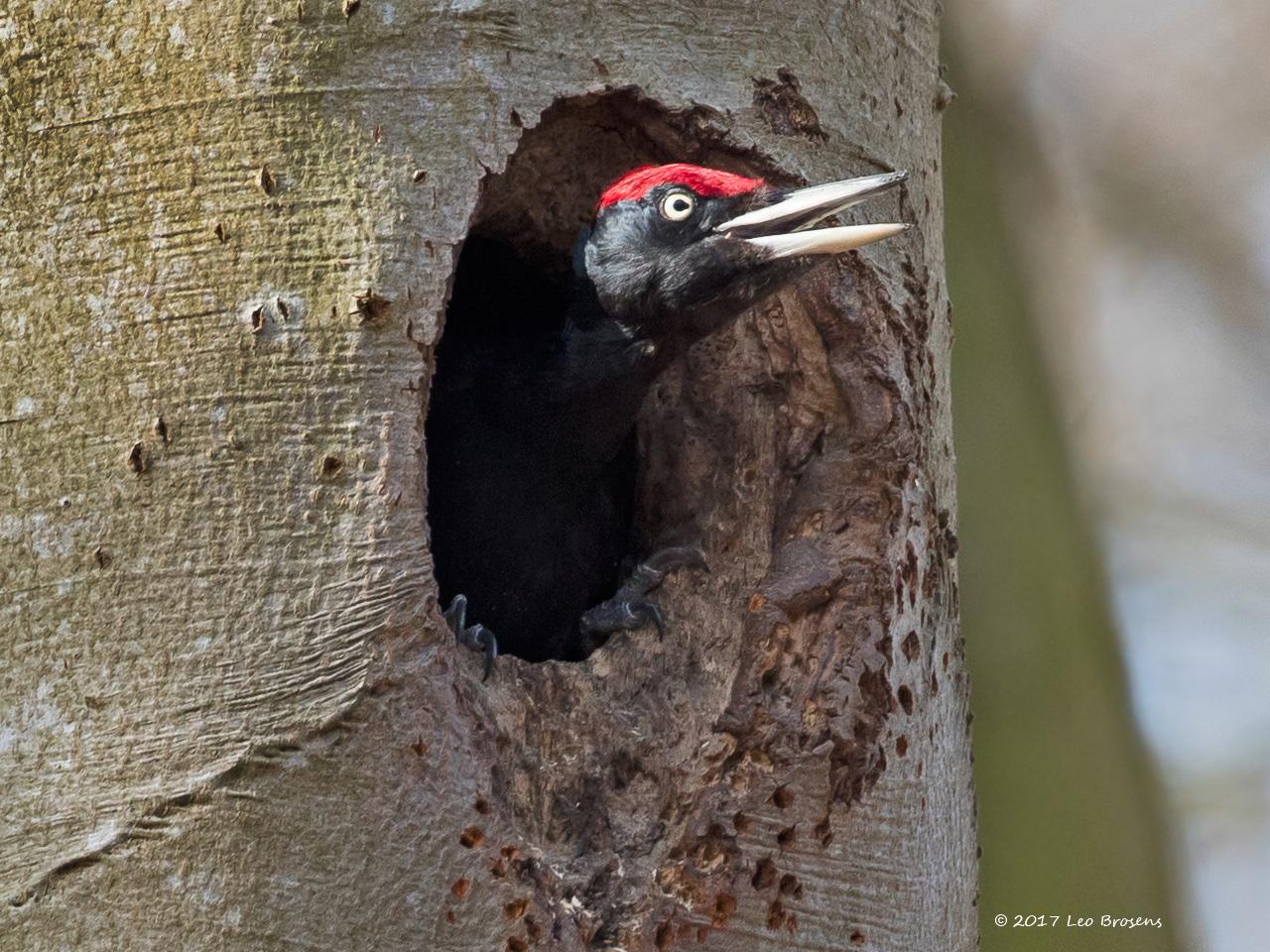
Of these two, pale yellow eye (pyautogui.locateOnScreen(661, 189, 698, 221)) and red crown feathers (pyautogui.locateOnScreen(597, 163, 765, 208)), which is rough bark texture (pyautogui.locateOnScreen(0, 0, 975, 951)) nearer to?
red crown feathers (pyautogui.locateOnScreen(597, 163, 765, 208))

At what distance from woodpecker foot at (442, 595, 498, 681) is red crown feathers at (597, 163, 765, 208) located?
79 cm

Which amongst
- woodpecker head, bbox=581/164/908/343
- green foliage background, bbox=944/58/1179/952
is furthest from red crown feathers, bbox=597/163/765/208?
green foliage background, bbox=944/58/1179/952

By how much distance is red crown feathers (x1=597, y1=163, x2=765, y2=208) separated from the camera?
2.36 m

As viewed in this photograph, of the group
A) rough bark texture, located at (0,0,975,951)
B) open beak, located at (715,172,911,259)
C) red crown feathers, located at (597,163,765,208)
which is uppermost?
red crown feathers, located at (597,163,765,208)

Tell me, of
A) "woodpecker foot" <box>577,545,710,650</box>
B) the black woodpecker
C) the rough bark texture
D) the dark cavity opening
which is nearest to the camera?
the rough bark texture

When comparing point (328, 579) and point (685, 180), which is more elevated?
point (685, 180)

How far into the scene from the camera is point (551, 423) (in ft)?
10.3

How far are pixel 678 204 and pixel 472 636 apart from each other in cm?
85

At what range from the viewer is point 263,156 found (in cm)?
189

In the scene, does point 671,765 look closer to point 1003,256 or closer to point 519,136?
point 519,136

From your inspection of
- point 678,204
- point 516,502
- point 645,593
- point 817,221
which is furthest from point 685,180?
point 516,502

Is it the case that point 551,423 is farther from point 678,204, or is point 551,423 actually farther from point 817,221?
point 817,221

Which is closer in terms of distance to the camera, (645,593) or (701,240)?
(645,593)

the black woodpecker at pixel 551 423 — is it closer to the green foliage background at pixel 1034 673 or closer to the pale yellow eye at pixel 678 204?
the pale yellow eye at pixel 678 204
